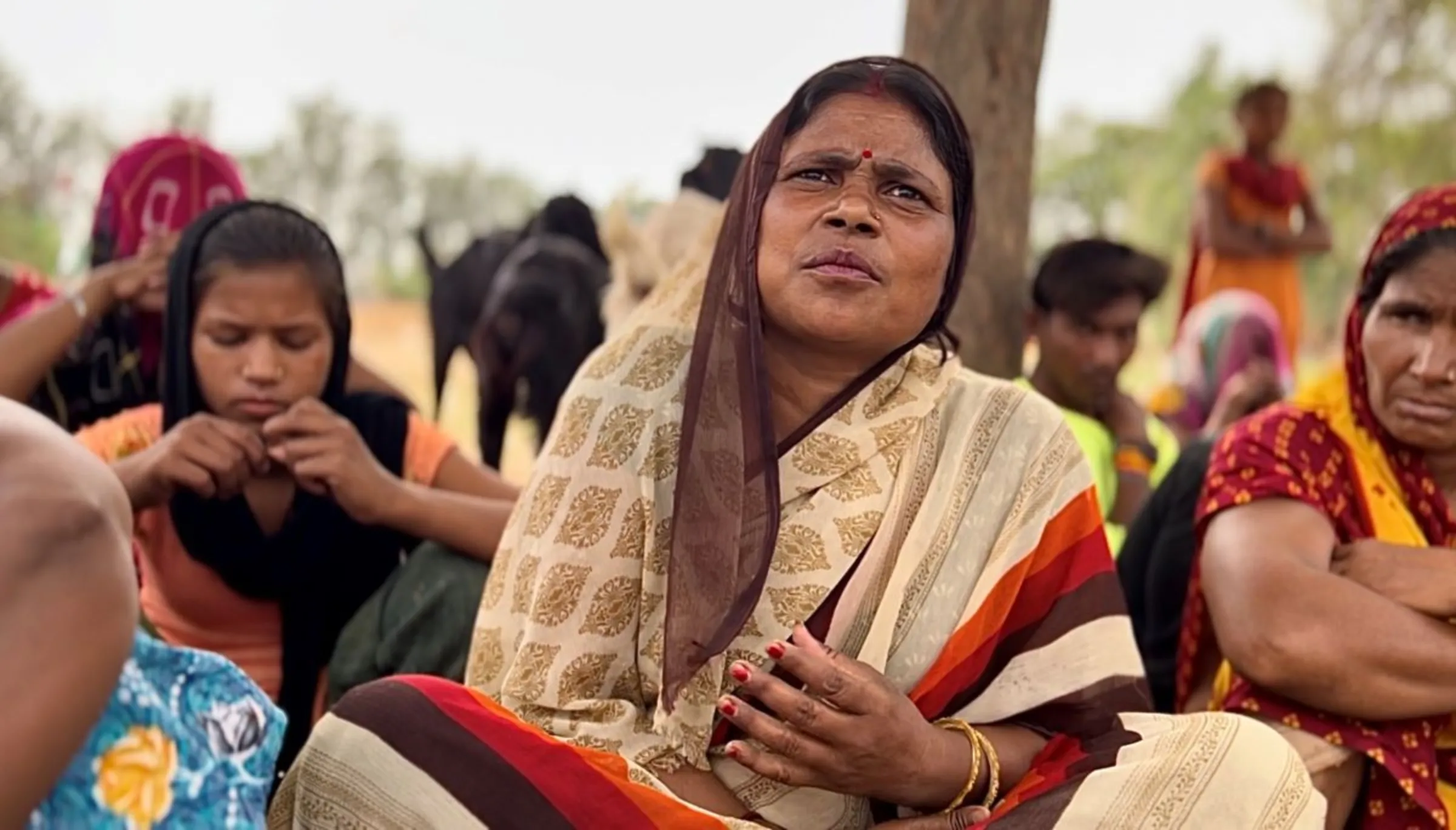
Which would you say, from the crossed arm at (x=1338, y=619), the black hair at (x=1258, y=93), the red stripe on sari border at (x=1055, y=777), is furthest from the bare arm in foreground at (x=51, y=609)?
the black hair at (x=1258, y=93)

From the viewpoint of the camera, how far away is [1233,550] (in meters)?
2.98

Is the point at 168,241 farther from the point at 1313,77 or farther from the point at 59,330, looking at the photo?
the point at 1313,77

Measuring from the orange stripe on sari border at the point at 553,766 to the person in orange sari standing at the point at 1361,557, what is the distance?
1.19m

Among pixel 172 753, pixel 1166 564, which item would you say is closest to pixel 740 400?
pixel 172 753

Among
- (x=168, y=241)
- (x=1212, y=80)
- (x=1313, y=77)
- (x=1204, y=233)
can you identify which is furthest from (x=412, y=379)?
(x=1212, y=80)

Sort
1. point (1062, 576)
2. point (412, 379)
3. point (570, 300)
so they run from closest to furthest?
point (1062, 576) < point (570, 300) < point (412, 379)

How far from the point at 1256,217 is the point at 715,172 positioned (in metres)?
4.73

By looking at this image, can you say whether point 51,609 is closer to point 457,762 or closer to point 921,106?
point 457,762

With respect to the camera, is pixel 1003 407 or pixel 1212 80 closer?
pixel 1003 407

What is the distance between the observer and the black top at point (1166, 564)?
3654mm

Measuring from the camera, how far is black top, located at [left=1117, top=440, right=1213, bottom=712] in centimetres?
365

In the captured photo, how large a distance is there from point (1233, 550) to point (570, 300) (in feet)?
11.9

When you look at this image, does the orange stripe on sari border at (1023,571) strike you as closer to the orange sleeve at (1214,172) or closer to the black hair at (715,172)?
the black hair at (715,172)

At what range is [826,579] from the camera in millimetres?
2572
